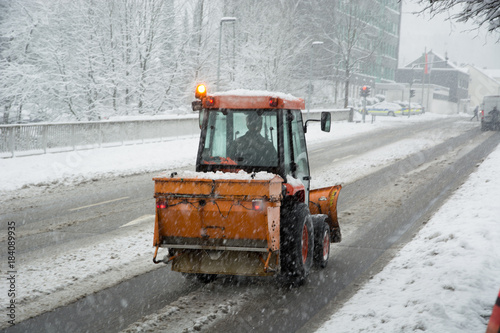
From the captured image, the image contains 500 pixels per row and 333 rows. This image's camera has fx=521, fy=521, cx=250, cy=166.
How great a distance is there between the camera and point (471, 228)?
7.96 m

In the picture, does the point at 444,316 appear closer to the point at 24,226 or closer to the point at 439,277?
the point at 439,277

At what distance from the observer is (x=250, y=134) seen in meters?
6.29

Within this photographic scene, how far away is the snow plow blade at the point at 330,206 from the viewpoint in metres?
7.55

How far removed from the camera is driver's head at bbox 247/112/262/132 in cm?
627

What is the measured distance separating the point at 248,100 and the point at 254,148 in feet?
1.90

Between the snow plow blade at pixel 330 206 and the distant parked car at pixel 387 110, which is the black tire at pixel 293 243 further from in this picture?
Result: the distant parked car at pixel 387 110

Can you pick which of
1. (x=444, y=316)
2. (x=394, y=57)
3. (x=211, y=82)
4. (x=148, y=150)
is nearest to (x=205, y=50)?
(x=211, y=82)

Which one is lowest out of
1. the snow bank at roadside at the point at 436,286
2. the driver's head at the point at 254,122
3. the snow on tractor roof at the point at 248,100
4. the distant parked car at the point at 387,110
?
the snow bank at roadside at the point at 436,286

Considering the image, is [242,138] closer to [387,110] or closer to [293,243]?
[293,243]

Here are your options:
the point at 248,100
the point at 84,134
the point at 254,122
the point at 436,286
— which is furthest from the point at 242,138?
the point at 84,134

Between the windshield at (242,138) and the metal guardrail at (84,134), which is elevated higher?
the windshield at (242,138)

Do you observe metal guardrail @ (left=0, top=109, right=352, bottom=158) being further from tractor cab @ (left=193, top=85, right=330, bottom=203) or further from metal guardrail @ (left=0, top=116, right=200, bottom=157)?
tractor cab @ (left=193, top=85, right=330, bottom=203)

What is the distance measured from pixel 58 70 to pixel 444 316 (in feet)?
84.0

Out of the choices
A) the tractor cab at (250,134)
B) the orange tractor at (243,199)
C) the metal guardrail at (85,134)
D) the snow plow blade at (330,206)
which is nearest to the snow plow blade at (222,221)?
the orange tractor at (243,199)
